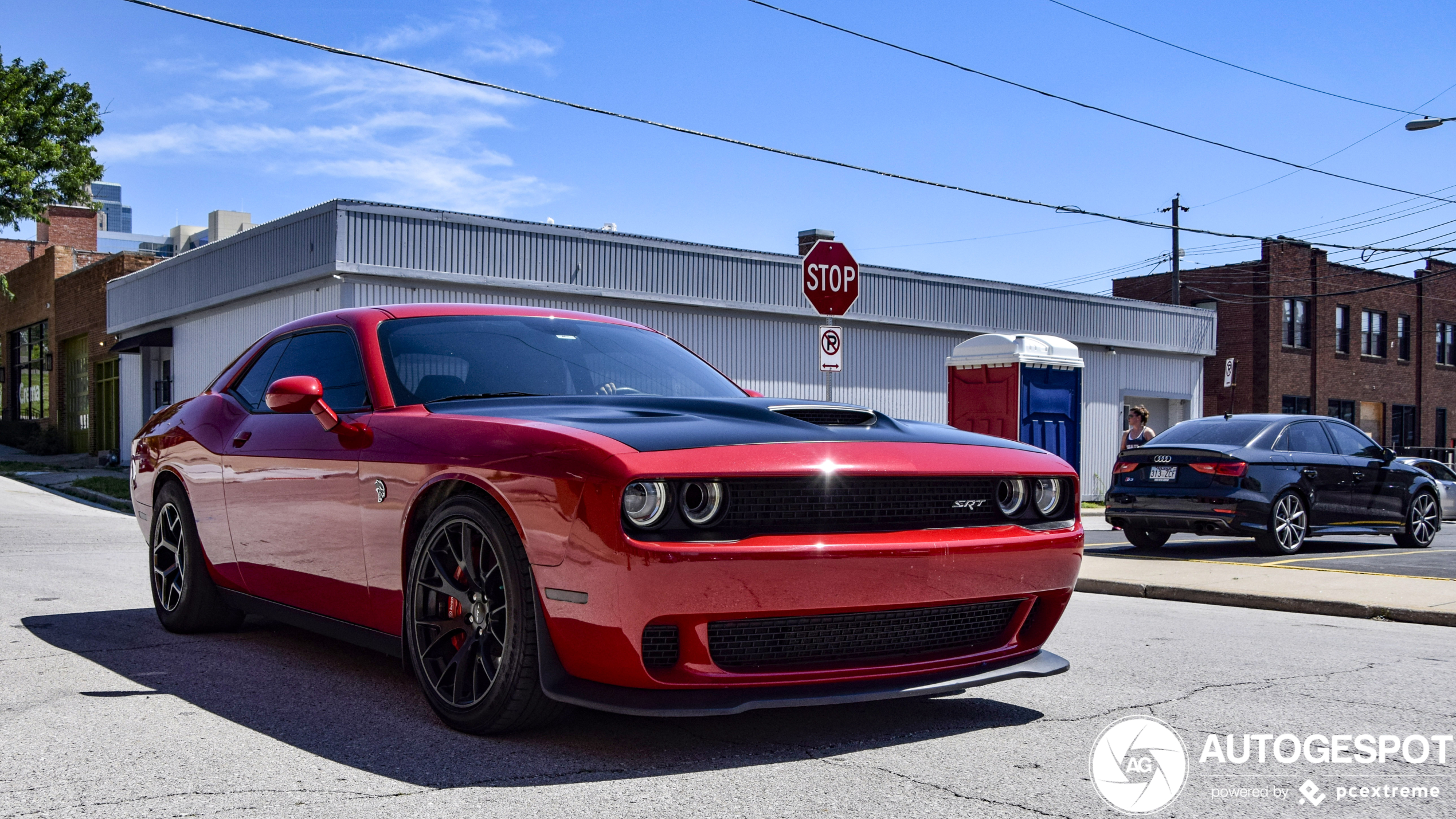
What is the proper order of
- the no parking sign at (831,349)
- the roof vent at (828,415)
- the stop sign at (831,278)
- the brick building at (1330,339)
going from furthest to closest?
the brick building at (1330,339)
the no parking sign at (831,349)
the stop sign at (831,278)
the roof vent at (828,415)

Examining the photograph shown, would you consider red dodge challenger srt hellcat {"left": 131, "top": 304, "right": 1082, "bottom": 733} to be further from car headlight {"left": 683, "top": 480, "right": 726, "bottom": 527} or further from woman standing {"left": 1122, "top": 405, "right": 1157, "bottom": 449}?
woman standing {"left": 1122, "top": 405, "right": 1157, "bottom": 449}

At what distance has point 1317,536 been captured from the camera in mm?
16531

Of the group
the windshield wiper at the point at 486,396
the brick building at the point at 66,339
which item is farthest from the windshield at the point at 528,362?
the brick building at the point at 66,339

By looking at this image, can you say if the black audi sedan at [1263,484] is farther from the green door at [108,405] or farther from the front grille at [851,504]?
the green door at [108,405]

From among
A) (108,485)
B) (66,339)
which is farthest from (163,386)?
(66,339)

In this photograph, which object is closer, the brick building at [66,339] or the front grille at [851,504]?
the front grille at [851,504]

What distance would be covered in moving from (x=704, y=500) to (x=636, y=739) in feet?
3.06

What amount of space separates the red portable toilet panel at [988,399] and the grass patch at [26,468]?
1943cm

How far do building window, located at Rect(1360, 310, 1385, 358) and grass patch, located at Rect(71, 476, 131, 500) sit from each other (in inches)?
1499

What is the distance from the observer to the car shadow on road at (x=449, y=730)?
3.78m

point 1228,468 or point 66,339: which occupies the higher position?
point 66,339

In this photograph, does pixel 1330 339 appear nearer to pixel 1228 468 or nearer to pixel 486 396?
pixel 1228 468

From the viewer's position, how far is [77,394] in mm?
35281

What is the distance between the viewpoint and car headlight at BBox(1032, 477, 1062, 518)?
442 cm
